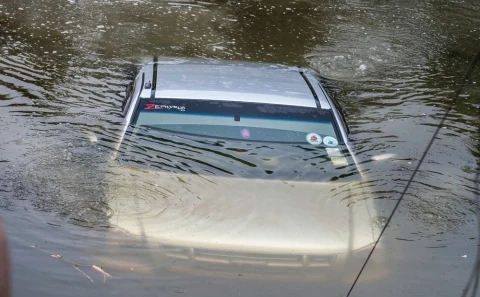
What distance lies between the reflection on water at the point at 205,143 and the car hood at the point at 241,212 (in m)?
0.02

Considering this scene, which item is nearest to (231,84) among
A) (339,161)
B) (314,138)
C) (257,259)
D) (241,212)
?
(314,138)

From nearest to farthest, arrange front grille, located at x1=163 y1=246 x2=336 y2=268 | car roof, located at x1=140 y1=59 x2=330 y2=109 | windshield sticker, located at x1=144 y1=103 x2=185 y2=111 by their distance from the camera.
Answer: front grille, located at x1=163 y1=246 x2=336 y2=268
windshield sticker, located at x1=144 y1=103 x2=185 y2=111
car roof, located at x1=140 y1=59 x2=330 y2=109

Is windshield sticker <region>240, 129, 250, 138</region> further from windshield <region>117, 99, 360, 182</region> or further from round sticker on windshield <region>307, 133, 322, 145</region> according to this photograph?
round sticker on windshield <region>307, 133, 322, 145</region>

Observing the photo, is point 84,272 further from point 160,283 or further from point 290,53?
point 290,53

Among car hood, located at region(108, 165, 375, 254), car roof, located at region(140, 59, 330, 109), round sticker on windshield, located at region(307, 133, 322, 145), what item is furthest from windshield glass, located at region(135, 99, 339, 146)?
car hood, located at region(108, 165, 375, 254)

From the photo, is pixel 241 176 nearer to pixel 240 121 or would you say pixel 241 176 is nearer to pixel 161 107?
pixel 240 121

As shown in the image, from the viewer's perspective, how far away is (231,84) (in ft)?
20.7

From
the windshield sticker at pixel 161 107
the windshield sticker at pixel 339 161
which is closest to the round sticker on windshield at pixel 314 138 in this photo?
the windshield sticker at pixel 339 161

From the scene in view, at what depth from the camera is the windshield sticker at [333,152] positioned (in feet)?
18.6

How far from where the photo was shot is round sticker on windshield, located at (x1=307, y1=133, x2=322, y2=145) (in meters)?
5.73

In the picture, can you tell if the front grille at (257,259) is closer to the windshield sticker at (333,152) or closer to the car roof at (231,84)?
the windshield sticker at (333,152)

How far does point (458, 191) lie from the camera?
6.35m

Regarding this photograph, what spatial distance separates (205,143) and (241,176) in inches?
19.2

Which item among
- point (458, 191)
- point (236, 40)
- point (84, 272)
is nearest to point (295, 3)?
point (236, 40)
